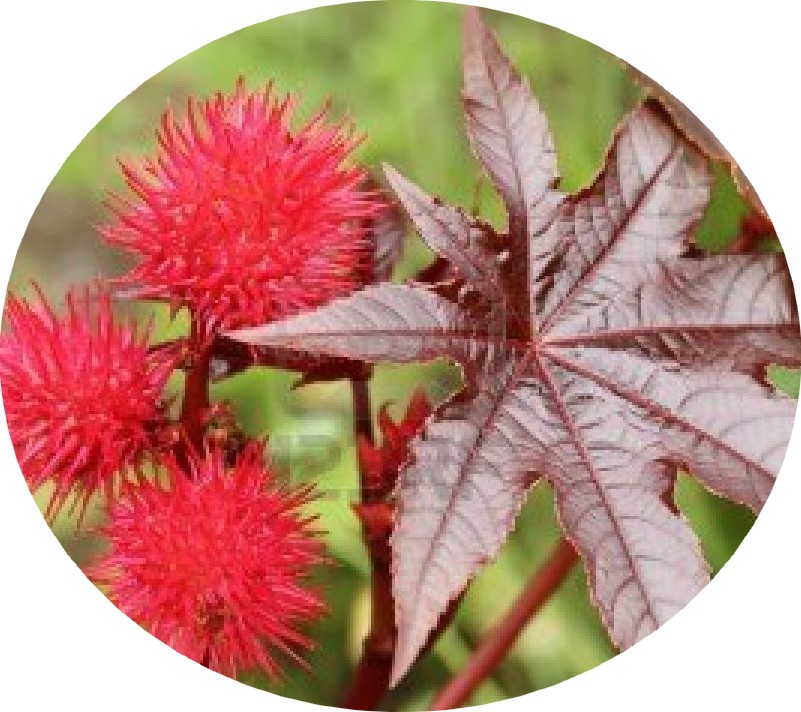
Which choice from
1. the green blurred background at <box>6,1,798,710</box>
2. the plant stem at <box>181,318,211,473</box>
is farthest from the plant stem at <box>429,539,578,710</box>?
the plant stem at <box>181,318,211,473</box>

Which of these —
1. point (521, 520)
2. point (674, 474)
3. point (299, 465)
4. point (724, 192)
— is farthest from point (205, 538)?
point (724, 192)

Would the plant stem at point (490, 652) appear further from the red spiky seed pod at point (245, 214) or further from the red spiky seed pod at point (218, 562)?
the red spiky seed pod at point (245, 214)

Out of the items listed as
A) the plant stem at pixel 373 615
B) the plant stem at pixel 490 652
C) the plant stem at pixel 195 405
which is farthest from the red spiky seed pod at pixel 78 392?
the plant stem at pixel 490 652

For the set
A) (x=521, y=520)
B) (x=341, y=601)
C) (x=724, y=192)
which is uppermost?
(x=724, y=192)

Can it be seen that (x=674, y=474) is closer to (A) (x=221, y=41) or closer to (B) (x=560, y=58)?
(B) (x=560, y=58)

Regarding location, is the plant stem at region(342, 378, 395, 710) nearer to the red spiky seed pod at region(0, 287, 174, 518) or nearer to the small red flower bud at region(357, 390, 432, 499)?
the small red flower bud at region(357, 390, 432, 499)

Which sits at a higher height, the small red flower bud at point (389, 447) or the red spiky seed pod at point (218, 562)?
the small red flower bud at point (389, 447)
